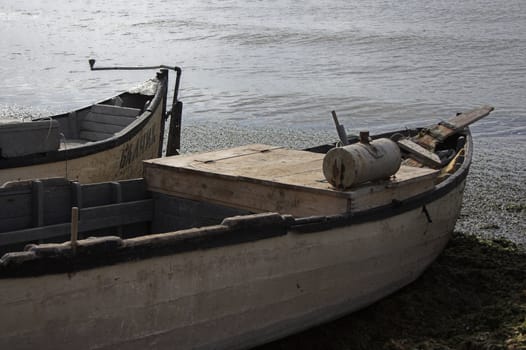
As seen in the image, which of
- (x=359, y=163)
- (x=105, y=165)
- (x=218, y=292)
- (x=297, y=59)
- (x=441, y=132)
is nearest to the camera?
(x=218, y=292)

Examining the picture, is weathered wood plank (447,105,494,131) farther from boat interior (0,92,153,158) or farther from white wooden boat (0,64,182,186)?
boat interior (0,92,153,158)

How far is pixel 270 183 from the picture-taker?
7.16 metres

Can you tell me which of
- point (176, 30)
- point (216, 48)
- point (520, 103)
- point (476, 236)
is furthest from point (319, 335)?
point (176, 30)

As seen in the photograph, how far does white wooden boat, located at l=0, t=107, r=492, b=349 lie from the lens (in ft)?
18.0

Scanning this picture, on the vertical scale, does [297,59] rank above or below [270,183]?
below

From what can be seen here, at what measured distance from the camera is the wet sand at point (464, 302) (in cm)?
708

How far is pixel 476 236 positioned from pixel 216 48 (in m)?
20.8

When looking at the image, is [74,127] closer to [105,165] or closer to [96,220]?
[105,165]

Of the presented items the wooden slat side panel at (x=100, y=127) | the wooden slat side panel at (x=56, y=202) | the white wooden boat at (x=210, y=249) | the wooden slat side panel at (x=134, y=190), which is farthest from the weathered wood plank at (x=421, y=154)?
the wooden slat side panel at (x=100, y=127)

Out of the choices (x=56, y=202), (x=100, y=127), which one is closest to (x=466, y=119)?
(x=100, y=127)

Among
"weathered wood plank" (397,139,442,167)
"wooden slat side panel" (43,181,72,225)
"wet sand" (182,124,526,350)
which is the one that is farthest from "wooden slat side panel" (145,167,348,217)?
"weathered wood plank" (397,139,442,167)

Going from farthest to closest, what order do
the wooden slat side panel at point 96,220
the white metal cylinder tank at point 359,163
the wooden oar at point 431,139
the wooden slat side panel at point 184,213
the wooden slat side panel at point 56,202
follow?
the wooden oar at point 431,139, the wooden slat side panel at point 184,213, the wooden slat side panel at point 56,202, the wooden slat side panel at point 96,220, the white metal cylinder tank at point 359,163

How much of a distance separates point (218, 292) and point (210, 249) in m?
0.32

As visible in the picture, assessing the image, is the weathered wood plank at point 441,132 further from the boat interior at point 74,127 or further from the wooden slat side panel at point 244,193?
the wooden slat side panel at point 244,193
